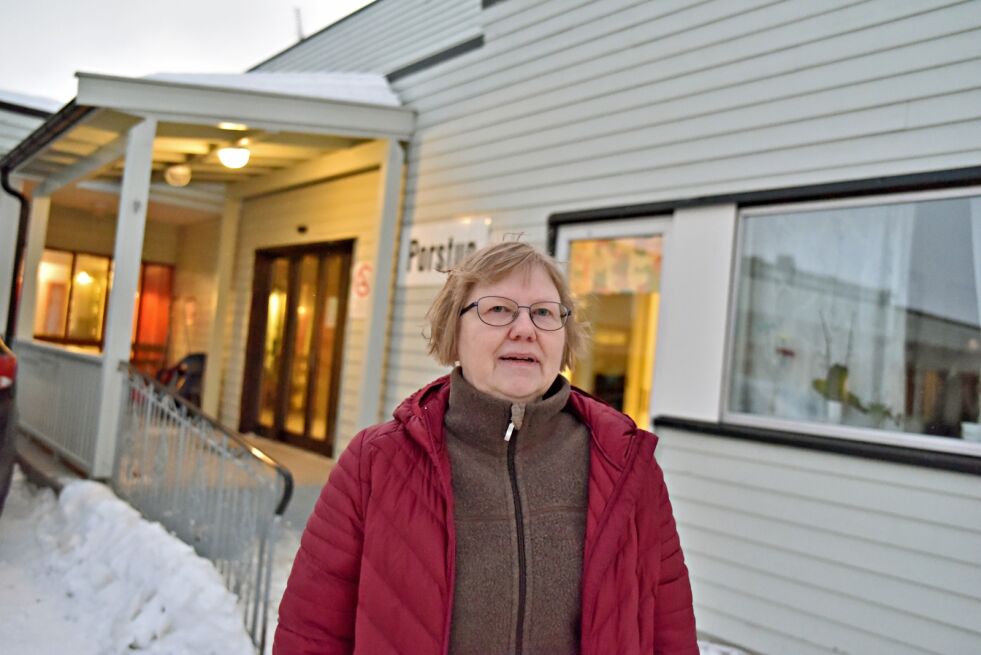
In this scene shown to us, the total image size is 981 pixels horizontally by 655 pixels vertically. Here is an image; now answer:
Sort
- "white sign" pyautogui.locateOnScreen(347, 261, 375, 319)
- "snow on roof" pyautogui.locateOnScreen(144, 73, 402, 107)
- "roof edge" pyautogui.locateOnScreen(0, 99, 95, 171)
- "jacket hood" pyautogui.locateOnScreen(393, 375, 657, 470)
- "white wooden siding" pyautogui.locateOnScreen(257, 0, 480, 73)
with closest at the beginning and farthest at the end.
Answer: "jacket hood" pyautogui.locateOnScreen(393, 375, 657, 470)
"roof edge" pyautogui.locateOnScreen(0, 99, 95, 171)
"snow on roof" pyautogui.locateOnScreen(144, 73, 402, 107)
"white sign" pyautogui.locateOnScreen(347, 261, 375, 319)
"white wooden siding" pyautogui.locateOnScreen(257, 0, 480, 73)

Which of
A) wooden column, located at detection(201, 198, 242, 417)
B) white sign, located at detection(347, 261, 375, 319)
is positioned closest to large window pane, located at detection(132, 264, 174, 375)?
wooden column, located at detection(201, 198, 242, 417)

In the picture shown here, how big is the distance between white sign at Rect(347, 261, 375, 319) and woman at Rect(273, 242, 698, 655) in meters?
6.59

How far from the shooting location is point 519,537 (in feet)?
5.59

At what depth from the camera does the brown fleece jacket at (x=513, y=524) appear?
5.46 feet

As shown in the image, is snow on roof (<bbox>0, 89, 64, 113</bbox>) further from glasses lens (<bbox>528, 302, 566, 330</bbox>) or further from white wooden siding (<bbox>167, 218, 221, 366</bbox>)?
glasses lens (<bbox>528, 302, 566, 330</bbox>)

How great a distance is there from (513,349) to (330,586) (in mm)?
615

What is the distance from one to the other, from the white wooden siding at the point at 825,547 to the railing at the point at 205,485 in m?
2.36

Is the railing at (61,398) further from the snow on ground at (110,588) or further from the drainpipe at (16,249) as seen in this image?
the drainpipe at (16,249)

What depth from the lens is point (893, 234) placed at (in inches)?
165

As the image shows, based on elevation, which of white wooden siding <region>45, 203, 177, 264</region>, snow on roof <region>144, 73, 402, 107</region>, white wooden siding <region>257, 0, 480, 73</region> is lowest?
white wooden siding <region>45, 203, 177, 264</region>

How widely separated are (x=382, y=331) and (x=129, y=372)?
211cm

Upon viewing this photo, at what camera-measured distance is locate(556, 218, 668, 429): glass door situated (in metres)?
5.51

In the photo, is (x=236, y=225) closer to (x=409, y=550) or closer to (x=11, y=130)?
(x=11, y=130)

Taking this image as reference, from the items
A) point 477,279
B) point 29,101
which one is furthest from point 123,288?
point 29,101
